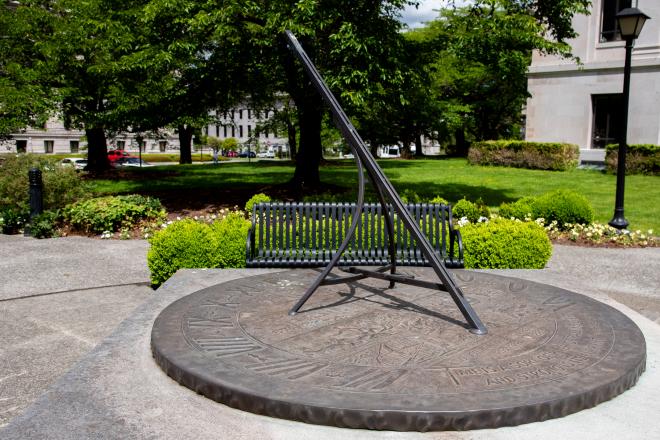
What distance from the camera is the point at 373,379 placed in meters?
3.59

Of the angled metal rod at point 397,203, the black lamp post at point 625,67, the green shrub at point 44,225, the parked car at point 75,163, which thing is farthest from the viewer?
the parked car at point 75,163

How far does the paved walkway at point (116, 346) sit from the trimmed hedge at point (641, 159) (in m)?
14.7

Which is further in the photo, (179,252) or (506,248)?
(506,248)

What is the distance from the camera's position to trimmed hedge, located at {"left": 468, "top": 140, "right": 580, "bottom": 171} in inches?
1006

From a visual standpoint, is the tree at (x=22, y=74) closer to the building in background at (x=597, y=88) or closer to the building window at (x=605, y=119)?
the building in background at (x=597, y=88)

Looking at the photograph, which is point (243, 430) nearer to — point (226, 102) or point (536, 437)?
point (536, 437)

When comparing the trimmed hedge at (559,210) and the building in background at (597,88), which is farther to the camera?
the building in background at (597,88)

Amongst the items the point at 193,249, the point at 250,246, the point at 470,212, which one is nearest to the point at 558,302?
the point at 250,246

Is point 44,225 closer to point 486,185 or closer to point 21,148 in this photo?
point 21,148

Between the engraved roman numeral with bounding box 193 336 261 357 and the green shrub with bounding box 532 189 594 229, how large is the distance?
9.13 meters

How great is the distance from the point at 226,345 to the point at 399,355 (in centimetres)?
123

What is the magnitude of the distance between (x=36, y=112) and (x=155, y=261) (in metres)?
14.9

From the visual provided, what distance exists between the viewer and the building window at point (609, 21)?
27281 mm

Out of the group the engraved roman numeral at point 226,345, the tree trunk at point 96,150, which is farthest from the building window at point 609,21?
the engraved roman numeral at point 226,345
